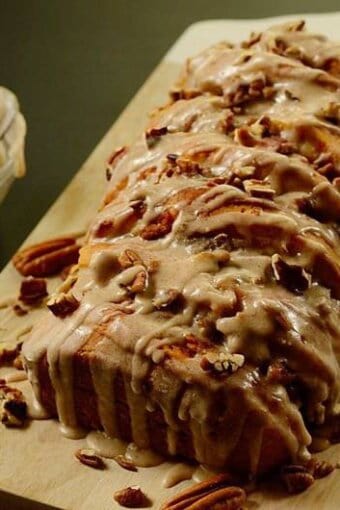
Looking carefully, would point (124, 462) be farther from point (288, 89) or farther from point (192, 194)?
point (288, 89)

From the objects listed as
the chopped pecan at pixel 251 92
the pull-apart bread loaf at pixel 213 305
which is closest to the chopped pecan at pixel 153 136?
the pull-apart bread loaf at pixel 213 305

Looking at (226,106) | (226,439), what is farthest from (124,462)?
(226,106)

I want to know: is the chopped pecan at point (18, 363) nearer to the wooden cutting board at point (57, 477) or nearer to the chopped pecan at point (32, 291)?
the wooden cutting board at point (57, 477)

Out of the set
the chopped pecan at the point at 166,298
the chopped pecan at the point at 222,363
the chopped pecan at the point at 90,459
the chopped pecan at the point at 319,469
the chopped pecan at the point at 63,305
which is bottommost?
the chopped pecan at the point at 319,469

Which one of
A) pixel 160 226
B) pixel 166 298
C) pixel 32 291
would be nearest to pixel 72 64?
pixel 32 291

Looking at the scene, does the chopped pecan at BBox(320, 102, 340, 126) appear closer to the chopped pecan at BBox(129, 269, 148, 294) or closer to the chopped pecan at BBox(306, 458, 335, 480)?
the chopped pecan at BBox(129, 269, 148, 294)
